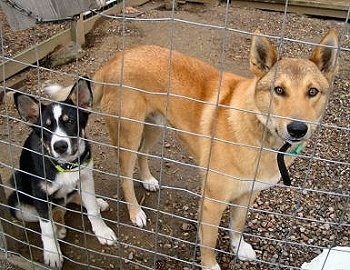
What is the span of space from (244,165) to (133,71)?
89cm

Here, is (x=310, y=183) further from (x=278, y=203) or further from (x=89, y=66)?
→ (x=89, y=66)

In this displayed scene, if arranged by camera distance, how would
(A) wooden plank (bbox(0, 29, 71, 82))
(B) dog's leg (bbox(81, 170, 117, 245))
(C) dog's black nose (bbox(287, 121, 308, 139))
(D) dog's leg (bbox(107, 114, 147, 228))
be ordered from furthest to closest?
(A) wooden plank (bbox(0, 29, 71, 82)) → (D) dog's leg (bbox(107, 114, 147, 228)) → (B) dog's leg (bbox(81, 170, 117, 245)) → (C) dog's black nose (bbox(287, 121, 308, 139))

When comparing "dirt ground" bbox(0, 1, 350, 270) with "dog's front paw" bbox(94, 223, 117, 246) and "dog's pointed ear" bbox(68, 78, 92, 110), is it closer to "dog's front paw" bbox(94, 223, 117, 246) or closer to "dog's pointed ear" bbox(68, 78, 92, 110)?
"dog's front paw" bbox(94, 223, 117, 246)

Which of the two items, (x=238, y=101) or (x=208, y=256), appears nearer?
(x=238, y=101)

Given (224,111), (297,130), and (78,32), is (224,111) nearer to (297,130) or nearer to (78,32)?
(297,130)

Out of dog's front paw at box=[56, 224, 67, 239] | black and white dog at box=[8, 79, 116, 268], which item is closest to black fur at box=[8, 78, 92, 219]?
black and white dog at box=[8, 79, 116, 268]

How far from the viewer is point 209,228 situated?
9.00 ft

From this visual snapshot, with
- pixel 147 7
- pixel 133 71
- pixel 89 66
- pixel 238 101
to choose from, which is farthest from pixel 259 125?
pixel 147 7

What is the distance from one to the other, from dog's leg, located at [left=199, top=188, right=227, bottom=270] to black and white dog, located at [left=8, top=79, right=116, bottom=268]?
2.08 feet

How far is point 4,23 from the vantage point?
17.3ft

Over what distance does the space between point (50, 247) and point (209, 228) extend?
97 centimetres

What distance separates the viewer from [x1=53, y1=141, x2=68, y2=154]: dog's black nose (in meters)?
2.59

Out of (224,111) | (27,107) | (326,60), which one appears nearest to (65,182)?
(27,107)

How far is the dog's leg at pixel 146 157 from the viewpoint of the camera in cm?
346
